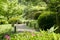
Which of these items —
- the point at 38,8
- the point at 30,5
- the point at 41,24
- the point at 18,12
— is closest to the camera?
the point at 18,12

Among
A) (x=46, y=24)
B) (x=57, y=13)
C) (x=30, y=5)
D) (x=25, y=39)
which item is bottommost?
(x=30, y=5)

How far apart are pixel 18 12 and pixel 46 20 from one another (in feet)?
7.58

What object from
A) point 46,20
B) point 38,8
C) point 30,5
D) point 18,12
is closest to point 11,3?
point 18,12

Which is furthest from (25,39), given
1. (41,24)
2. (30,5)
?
(30,5)

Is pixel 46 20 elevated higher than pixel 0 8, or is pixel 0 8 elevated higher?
pixel 0 8

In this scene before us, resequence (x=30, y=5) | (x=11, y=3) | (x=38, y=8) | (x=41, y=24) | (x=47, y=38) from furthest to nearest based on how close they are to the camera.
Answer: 1. (x=30, y=5)
2. (x=38, y=8)
3. (x=41, y=24)
4. (x=11, y=3)
5. (x=47, y=38)

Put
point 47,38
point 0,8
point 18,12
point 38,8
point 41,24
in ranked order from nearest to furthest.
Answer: point 47,38, point 0,8, point 18,12, point 41,24, point 38,8

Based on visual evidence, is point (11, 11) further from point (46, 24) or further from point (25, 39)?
point (25, 39)

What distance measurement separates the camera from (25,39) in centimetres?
698

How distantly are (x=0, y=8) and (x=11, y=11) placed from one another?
301 centimetres

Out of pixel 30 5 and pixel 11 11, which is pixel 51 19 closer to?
pixel 11 11

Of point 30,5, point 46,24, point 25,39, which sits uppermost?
point 25,39

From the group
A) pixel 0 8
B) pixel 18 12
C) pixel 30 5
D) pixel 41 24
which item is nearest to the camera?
pixel 0 8

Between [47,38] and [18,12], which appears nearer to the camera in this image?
[47,38]
